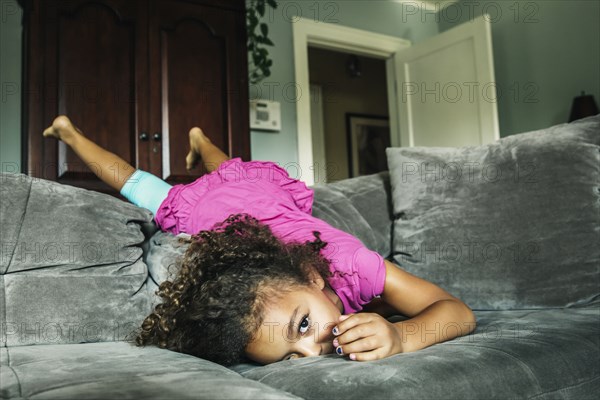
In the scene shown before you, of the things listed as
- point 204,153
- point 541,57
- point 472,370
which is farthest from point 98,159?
point 541,57

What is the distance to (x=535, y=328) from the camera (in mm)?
1118

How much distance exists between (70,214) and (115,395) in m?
0.70

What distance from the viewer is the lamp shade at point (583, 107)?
3.22m

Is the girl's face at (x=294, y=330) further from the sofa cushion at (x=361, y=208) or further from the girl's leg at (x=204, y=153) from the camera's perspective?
the girl's leg at (x=204, y=153)

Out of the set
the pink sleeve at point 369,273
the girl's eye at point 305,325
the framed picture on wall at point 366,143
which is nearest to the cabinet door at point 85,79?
the pink sleeve at point 369,273

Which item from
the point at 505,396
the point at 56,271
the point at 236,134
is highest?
the point at 236,134

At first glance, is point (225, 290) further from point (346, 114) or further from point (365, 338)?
point (346, 114)

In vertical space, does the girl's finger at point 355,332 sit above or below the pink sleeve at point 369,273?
below

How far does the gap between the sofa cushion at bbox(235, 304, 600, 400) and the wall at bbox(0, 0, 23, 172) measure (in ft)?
7.47

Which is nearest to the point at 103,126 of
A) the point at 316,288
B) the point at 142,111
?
the point at 142,111

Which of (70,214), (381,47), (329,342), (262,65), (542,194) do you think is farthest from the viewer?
(381,47)

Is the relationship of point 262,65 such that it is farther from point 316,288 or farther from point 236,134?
point 316,288

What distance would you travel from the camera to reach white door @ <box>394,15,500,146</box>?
3664 mm

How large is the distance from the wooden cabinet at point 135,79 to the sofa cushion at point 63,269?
38.3 inches
